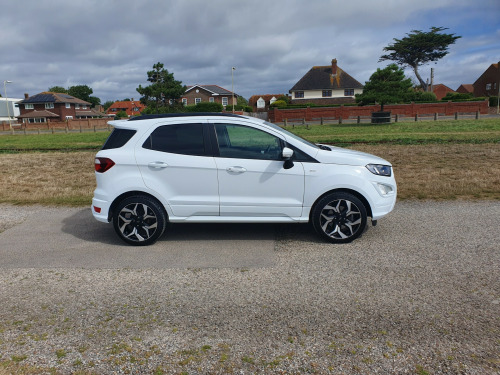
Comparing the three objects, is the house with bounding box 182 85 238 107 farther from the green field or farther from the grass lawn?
the grass lawn

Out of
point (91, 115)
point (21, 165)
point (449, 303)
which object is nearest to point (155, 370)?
point (449, 303)

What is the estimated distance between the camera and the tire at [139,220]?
5270 millimetres

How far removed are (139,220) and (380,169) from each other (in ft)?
11.0

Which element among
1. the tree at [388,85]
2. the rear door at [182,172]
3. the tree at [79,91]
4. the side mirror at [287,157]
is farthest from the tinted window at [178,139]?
the tree at [79,91]

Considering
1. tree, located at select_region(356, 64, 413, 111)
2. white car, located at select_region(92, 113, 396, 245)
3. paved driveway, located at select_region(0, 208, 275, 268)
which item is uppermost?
tree, located at select_region(356, 64, 413, 111)

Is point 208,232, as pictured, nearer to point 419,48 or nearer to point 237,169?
point 237,169

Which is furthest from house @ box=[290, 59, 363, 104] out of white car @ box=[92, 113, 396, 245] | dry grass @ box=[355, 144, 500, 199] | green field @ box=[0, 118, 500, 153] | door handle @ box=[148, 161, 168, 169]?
door handle @ box=[148, 161, 168, 169]

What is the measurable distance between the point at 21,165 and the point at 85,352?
44.1 feet

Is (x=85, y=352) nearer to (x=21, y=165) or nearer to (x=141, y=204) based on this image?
(x=141, y=204)

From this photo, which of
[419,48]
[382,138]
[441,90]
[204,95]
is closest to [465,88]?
[441,90]

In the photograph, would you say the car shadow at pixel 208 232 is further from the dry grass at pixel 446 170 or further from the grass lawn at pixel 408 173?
the dry grass at pixel 446 170

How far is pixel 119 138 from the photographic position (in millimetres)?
5445

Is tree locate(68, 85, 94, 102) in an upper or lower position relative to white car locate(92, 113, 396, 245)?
upper

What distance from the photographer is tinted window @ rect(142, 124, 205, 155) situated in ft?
17.5
